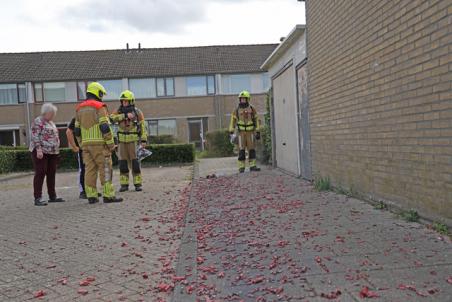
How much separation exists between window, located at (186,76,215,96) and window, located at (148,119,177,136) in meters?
2.53

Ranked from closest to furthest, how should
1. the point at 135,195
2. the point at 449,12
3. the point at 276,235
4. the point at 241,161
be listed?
Answer: the point at 449,12 → the point at 276,235 → the point at 135,195 → the point at 241,161

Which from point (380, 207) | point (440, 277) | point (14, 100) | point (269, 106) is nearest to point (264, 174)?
point (269, 106)

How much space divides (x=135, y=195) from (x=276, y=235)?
194 inches

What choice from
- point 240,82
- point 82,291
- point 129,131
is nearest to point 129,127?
point 129,131

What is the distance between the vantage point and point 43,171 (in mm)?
8633

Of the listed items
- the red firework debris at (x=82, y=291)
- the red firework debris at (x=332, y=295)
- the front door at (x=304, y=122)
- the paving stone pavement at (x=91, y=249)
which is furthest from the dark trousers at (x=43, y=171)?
the red firework debris at (x=332, y=295)

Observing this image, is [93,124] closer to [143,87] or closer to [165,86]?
[165,86]

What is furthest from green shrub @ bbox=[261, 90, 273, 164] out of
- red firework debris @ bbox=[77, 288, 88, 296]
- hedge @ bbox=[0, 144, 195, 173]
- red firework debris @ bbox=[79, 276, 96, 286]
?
red firework debris @ bbox=[77, 288, 88, 296]

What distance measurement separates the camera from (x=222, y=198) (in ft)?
26.6

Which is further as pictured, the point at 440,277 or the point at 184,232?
the point at 184,232

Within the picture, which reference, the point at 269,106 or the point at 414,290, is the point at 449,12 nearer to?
the point at 414,290

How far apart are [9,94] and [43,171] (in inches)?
1087

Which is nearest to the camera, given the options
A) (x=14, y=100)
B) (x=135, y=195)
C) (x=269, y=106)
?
(x=135, y=195)

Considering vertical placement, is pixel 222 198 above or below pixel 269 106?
below
